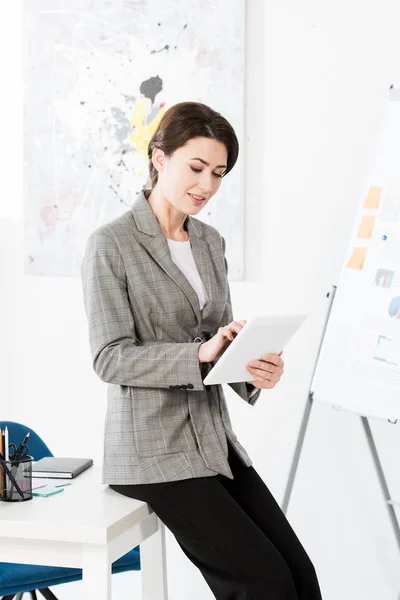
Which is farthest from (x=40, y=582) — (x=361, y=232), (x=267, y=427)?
(x=361, y=232)

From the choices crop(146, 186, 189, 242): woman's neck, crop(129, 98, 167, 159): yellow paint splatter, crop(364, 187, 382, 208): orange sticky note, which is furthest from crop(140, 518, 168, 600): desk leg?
crop(129, 98, 167, 159): yellow paint splatter

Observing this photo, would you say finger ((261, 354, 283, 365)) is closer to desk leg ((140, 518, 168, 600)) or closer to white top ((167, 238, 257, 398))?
white top ((167, 238, 257, 398))

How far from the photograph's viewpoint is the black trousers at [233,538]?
1.50 m

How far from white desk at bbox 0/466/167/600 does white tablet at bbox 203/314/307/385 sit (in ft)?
0.99

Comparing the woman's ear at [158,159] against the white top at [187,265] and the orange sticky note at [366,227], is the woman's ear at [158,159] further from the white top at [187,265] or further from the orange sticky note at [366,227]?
the orange sticky note at [366,227]

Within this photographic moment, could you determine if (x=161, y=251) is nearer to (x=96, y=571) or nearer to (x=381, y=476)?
(x=96, y=571)

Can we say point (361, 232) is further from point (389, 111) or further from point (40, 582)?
point (40, 582)

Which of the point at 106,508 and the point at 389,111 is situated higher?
the point at 389,111

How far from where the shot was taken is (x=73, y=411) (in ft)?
9.89

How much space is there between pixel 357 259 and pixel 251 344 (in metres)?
0.90

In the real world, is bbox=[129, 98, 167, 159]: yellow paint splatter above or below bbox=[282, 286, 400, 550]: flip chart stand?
above

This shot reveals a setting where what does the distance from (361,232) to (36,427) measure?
1.45 meters

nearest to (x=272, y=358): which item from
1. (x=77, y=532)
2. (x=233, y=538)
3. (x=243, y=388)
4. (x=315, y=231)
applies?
(x=243, y=388)

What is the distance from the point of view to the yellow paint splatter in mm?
2852
